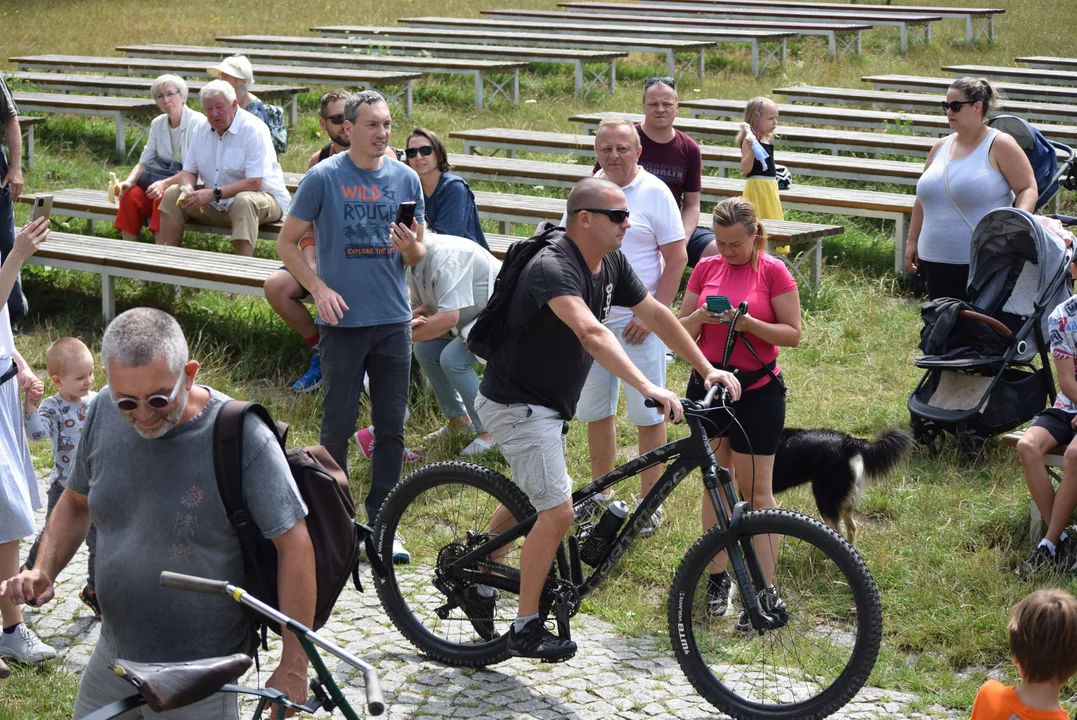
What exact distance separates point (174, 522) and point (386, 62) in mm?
16137

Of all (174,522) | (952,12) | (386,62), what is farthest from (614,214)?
(952,12)

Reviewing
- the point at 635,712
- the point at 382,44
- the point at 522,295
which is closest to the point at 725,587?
the point at 635,712

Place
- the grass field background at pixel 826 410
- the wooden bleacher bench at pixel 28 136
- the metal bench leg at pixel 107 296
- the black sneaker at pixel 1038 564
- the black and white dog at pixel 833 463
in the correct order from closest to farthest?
the grass field background at pixel 826 410, the black sneaker at pixel 1038 564, the black and white dog at pixel 833 463, the metal bench leg at pixel 107 296, the wooden bleacher bench at pixel 28 136

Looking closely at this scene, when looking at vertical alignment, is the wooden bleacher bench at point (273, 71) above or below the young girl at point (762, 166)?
above

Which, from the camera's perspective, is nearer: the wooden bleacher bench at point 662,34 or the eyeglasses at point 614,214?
the eyeglasses at point 614,214

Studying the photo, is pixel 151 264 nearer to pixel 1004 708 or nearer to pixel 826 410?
pixel 826 410

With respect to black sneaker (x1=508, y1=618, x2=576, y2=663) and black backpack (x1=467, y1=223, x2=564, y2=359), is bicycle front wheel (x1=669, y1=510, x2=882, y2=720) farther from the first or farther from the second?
black backpack (x1=467, y1=223, x2=564, y2=359)

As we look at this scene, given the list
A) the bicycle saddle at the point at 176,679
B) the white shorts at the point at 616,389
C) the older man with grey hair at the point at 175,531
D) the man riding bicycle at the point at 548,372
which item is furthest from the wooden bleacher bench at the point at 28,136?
the bicycle saddle at the point at 176,679

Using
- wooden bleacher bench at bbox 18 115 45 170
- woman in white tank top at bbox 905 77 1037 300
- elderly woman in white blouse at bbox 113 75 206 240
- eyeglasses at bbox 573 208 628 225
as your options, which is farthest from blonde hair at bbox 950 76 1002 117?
wooden bleacher bench at bbox 18 115 45 170

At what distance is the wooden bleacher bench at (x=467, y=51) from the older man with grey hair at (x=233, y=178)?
367 inches

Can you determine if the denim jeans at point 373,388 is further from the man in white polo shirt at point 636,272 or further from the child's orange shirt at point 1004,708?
the child's orange shirt at point 1004,708

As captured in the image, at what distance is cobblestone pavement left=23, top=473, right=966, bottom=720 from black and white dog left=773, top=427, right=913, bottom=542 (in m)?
1.06

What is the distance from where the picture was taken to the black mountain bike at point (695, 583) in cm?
439

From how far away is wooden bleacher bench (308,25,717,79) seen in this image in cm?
1986
